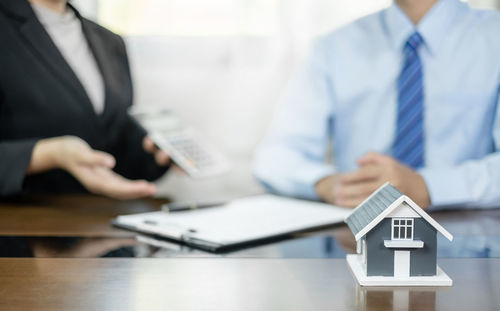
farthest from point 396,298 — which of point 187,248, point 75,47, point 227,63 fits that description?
point 227,63

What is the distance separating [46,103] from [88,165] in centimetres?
15

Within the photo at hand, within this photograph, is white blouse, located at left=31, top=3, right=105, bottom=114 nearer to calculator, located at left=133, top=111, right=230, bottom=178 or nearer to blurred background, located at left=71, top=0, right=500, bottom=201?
calculator, located at left=133, top=111, right=230, bottom=178

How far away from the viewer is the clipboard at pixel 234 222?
1.77ft

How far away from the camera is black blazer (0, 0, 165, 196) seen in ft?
2.65

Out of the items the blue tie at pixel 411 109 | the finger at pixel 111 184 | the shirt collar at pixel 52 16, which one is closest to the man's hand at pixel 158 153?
the finger at pixel 111 184

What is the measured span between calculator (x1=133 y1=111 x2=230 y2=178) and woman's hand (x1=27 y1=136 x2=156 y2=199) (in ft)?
0.20

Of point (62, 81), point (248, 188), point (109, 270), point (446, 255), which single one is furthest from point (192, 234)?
point (248, 188)

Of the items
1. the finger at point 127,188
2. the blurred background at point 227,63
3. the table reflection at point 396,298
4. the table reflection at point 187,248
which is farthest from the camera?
the blurred background at point 227,63

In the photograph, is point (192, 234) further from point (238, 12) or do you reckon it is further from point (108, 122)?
point (238, 12)

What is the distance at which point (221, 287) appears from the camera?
16.0 inches

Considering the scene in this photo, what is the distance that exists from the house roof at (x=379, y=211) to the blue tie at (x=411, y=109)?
411mm

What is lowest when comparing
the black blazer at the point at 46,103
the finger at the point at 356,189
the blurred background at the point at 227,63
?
the finger at the point at 356,189

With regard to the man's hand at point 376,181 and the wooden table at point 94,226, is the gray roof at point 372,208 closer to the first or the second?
the wooden table at point 94,226

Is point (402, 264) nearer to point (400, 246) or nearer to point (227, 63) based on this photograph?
point (400, 246)
